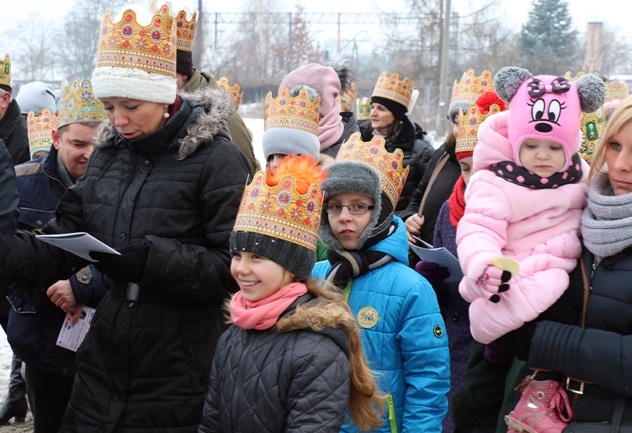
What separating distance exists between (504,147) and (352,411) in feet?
3.76

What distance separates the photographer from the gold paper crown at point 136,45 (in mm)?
3824

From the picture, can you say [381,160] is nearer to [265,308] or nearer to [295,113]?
[265,308]

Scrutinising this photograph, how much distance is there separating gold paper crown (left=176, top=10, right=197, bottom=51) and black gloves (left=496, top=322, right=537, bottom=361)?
9.09 feet

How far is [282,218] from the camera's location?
3.16 m

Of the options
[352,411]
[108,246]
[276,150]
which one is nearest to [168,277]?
[108,246]

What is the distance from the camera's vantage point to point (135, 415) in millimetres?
3773

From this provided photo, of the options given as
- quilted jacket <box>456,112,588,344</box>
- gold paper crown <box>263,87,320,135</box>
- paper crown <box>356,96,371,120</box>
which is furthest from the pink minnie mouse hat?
paper crown <box>356,96,371,120</box>

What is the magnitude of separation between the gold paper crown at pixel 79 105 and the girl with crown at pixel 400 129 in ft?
9.19

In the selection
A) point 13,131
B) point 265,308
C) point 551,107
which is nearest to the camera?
point 265,308

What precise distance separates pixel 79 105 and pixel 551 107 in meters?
2.52

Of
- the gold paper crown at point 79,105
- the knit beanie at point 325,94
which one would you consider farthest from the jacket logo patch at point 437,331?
the knit beanie at point 325,94

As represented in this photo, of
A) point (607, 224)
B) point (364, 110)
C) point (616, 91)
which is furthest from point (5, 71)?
point (607, 224)

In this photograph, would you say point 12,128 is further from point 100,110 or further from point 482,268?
point 482,268

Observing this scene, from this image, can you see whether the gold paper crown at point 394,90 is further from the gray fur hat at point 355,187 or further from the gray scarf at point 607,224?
the gray scarf at point 607,224
